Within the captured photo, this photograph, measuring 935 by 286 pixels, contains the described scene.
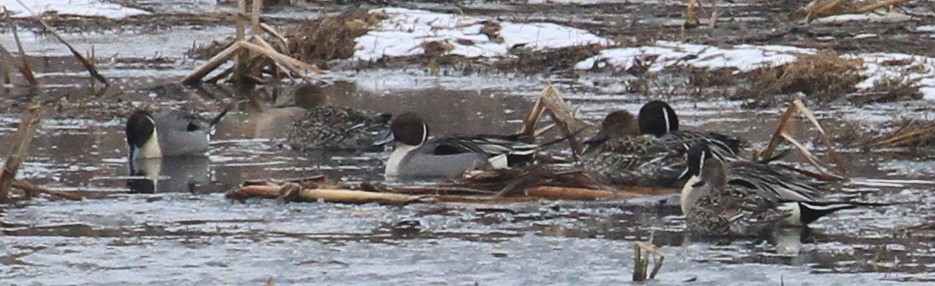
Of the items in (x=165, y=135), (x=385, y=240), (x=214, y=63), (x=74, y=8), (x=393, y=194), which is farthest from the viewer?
(x=74, y=8)

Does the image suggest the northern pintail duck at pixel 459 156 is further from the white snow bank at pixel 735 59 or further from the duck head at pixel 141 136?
the white snow bank at pixel 735 59

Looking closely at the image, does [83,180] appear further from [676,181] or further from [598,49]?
[598,49]

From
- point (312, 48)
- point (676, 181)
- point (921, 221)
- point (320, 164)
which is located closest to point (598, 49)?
point (312, 48)

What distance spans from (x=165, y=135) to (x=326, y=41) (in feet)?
23.7

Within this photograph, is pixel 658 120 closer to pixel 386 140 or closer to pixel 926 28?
pixel 386 140

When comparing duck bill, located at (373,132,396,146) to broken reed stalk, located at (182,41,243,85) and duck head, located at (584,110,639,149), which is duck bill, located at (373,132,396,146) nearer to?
duck head, located at (584,110,639,149)

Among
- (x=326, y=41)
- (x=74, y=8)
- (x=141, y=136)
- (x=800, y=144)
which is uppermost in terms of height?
(x=800, y=144)

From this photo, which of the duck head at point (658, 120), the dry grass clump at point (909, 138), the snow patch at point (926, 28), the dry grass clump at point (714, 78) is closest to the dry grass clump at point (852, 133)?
the dry grass clump at point (909, 138)

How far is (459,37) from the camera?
20484 millimetres

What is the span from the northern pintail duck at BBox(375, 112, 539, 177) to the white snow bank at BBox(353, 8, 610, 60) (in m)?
8.02

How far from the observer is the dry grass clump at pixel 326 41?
20.1m

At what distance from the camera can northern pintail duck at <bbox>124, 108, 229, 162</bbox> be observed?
12641 mm

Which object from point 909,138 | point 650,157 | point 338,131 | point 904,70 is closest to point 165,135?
point 338,131

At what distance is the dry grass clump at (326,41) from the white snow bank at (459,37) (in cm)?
11
